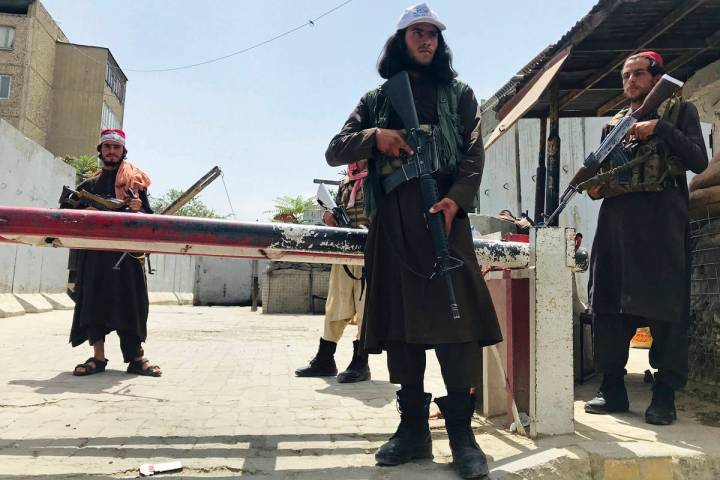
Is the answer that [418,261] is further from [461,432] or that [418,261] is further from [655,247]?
[655,247]

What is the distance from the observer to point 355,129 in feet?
7.57

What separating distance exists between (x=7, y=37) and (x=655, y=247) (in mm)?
38799

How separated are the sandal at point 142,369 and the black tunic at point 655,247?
2.98 metres

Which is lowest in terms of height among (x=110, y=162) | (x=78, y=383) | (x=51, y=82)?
(x=78, y=383)

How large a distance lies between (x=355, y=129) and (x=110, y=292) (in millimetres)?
2616

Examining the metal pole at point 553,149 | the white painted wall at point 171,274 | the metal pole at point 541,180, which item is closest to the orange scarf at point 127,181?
the metal pole at point 553,149

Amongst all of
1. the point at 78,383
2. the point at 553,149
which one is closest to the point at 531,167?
the point at 553,149

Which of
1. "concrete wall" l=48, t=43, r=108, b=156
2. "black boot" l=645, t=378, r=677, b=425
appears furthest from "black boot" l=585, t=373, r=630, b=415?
"concrete wall" l=48, t=43, r=108, b=156

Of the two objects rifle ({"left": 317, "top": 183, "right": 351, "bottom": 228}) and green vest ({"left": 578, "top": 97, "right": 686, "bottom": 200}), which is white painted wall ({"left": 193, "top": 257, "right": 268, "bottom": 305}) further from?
green vest ({"left": 578, "top": 97, "right": 686, "bottom": 200})

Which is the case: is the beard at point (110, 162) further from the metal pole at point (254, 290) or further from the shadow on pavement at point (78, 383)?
the metal pole at point (254, 290)

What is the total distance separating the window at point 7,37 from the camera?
32.0 m

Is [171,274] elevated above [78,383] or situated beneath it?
elevated above

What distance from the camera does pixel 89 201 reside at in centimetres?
387

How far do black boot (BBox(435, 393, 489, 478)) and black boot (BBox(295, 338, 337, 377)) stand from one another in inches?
82.2
